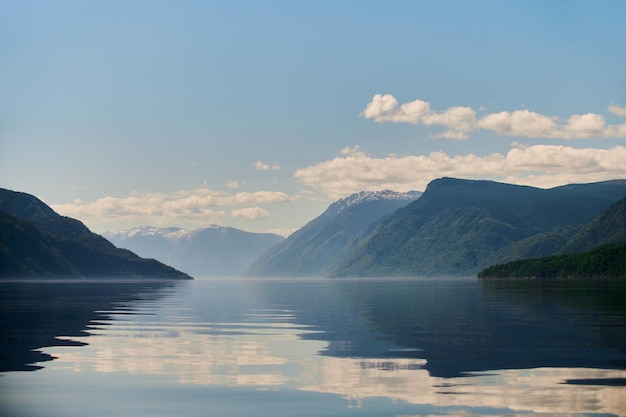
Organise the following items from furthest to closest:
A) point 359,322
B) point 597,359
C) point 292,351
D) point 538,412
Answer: point 359,322 < point 292,351 < point 597,359 < point 538,412

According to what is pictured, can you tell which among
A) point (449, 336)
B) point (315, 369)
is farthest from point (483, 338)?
point (315, 369)

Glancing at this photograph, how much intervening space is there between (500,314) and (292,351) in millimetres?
37052

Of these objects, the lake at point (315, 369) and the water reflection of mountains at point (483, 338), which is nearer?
the lake at point (315, 369)

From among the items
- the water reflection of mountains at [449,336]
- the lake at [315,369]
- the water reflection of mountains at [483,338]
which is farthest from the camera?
the water reflection of mountains at [449,336]

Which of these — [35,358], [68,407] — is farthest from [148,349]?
[68,407]

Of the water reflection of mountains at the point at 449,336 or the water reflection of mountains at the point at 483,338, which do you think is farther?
the water reflection of mountains at the point at 449,336

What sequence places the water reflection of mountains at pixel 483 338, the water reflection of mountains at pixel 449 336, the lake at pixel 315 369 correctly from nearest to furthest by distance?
the lake at pixel 315 369 → the water reflection of mountains at pixel 483 338 → the water reflection of mountains at pixel 449 336

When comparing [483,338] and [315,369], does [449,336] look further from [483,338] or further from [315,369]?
[315,369]

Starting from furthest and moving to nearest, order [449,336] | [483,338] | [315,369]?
[449,336], [483,338], [315,369]

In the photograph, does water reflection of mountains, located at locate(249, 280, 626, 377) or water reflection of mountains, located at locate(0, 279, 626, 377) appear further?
water reflection of mountains, located at locate(0, 279, 626, 377)

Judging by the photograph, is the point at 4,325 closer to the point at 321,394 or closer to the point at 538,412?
the point at 321,394

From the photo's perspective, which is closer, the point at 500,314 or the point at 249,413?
the point at 249,413

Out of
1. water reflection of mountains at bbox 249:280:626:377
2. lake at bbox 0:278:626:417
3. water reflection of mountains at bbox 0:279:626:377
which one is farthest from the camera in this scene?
water reflection of mountains at bbox 0:279:626:377

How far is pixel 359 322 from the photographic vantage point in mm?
68688
